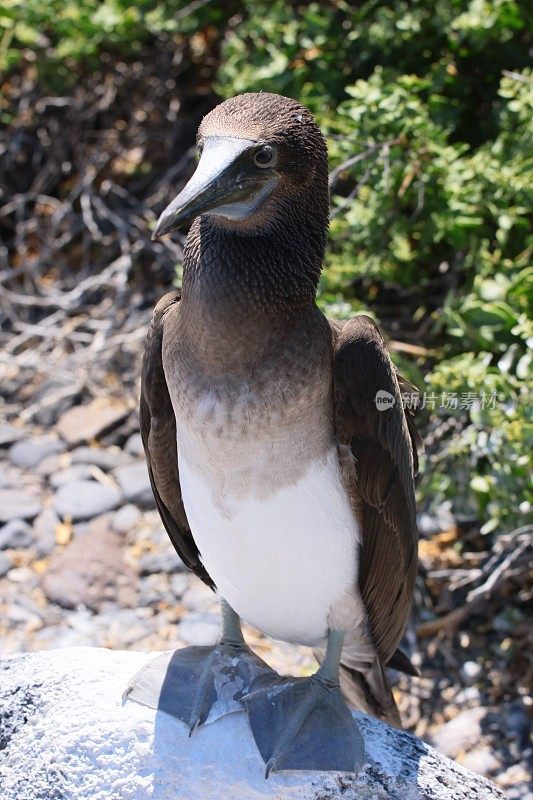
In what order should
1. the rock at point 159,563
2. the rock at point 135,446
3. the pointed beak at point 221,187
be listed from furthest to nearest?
the rock at point 135,446 → the rock at point 159,563 → the pointed beak at point 221,187

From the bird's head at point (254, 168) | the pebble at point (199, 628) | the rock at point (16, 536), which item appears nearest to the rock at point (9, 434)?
the rock at point (16, 536)

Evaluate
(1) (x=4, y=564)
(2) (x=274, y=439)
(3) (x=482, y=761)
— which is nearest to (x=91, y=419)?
(1) (x=4, y=564)

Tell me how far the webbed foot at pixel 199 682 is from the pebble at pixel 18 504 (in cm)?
201

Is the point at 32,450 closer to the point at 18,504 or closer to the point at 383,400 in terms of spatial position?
the point at 18,504

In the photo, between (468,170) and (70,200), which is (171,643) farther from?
(70,200)

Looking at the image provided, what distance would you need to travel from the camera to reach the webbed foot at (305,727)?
2.69m

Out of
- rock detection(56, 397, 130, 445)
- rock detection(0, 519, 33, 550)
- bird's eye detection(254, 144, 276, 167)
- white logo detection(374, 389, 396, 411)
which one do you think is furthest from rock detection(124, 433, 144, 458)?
bird's eye detection(254, 144, 276, 167)

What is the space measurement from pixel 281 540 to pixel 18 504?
2.61m

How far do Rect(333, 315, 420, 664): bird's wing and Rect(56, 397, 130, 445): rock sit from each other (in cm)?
254

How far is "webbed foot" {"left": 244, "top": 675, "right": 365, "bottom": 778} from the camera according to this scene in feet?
8.83

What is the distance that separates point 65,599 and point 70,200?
8.62 feet

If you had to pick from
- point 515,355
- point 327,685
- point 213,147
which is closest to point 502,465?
point 515,355

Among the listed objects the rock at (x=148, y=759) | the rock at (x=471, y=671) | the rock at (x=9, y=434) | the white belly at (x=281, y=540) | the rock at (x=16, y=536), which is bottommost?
the rock at (x=471, y=671)

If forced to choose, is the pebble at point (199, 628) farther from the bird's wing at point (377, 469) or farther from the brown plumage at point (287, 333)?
the brown plumage at point (287, 333)
